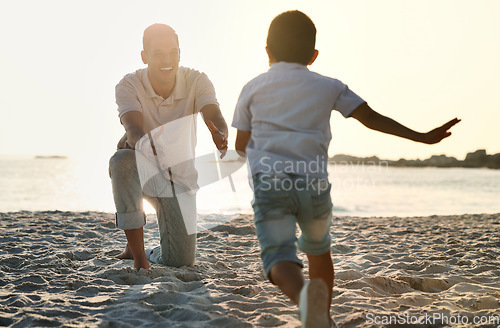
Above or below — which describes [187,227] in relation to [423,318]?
above

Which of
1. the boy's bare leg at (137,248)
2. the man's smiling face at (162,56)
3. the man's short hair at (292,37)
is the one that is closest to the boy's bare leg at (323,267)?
the man's short hair at (292,37)

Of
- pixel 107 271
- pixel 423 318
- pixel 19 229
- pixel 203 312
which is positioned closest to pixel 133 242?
pixel 107 271

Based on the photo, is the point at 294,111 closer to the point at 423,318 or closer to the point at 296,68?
the point at 296,68

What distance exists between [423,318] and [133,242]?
6.31 feet

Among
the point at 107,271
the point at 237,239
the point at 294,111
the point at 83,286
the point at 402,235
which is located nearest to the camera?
the point at 294,111

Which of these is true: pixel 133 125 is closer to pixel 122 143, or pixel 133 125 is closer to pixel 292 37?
pixel 122 143

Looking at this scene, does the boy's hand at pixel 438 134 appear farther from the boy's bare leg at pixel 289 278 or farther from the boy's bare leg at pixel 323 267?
the boy's bare leg at pixel 289 278

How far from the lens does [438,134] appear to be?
1.95 metres

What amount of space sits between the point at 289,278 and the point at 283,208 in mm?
288

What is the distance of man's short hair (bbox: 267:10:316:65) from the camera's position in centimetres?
191

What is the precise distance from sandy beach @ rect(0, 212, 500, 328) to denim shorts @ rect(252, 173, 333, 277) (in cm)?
A: 60

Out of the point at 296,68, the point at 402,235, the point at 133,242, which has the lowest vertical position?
the point at 402,235

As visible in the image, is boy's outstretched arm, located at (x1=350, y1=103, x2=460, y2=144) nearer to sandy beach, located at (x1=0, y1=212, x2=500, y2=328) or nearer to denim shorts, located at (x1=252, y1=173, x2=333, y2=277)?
denim shorts, located at (x1=252, y1=173, x2=333, y2=277)

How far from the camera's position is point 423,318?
7.66 feet
